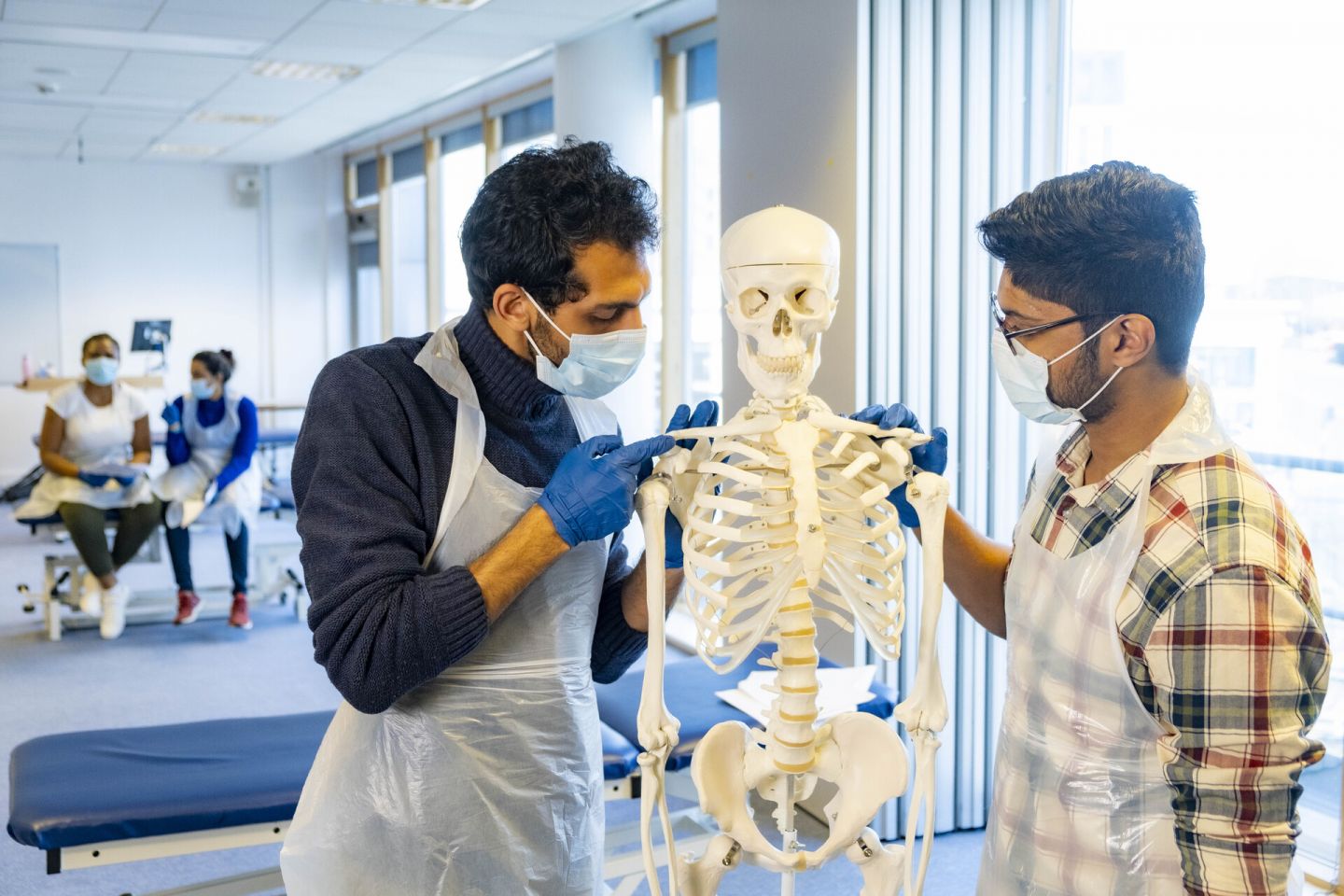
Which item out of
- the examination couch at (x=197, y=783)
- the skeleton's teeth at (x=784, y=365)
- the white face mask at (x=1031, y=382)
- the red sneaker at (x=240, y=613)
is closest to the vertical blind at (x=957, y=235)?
the examination couch at (x=197, y=783)

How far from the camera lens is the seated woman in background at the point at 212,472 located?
5227mm

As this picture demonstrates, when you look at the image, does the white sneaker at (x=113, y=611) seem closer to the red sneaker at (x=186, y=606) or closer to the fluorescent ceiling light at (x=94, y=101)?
the red sneaker at (x=186, y=606)

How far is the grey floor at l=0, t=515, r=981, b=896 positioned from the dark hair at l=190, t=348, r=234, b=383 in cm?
115

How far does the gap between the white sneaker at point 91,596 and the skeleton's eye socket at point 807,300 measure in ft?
15.3

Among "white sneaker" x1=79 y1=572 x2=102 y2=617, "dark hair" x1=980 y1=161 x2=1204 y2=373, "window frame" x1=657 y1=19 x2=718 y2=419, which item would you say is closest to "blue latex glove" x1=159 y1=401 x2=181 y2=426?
"white sneaker" x1=79 y1=572 x2=102 y2=617

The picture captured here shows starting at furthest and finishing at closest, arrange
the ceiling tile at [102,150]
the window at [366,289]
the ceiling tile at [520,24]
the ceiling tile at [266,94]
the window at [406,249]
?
the window at [366,289] < the window at [406,249] < the ceiling tile at [102,150] < the ceiling tile at [266,94] < the ceiling tile at [520,24]

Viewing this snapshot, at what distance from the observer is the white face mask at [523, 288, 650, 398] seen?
1.44 metres

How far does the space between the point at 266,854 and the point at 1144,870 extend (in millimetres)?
2449

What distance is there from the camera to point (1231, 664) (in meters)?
1.17

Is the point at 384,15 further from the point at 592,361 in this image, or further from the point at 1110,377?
the point at 1110,377

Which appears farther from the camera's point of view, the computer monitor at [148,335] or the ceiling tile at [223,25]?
the computer monitor at [148,335]

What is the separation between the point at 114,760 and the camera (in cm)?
245

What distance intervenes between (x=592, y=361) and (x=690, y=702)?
57.1 inches

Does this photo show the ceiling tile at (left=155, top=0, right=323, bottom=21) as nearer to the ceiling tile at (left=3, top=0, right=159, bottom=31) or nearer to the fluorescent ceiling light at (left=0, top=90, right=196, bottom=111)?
the ceiling tile at (left=3, top=0, right=159, bottom=31)
